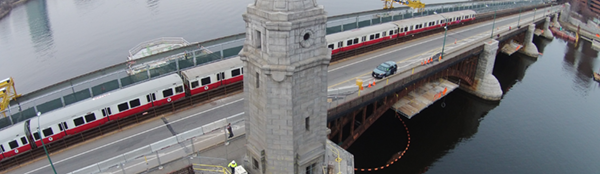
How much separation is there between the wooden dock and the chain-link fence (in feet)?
86.1

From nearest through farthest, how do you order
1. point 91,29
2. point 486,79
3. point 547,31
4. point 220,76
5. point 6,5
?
point 220,76
point 486,79
point 91,29
point 547,31
point 6,5

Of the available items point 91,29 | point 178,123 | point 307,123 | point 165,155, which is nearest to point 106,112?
point 178,123

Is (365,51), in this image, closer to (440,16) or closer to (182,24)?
(440,16)

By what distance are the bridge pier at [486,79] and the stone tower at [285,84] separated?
47.3m

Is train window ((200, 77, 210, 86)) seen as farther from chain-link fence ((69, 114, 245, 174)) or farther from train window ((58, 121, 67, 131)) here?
train window ((58, 121, 67, 131))

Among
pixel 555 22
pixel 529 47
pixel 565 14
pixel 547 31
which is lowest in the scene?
pixel 529 47

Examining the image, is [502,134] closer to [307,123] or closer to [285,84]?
[307,123]

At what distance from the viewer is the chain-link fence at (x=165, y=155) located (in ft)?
93.2

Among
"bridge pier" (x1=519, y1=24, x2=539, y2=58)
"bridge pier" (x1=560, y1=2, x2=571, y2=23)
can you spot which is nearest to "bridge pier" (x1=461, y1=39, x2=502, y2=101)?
"bridge pier" (x1=519, y1=24, x2=539, y2=58)

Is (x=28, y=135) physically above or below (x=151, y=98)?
below

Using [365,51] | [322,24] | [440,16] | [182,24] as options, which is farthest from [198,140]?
[182,24]

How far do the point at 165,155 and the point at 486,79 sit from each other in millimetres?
53872

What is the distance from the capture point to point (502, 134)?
176 feet

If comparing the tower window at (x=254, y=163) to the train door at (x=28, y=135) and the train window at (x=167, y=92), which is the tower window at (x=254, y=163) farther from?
the train door at (x=28, y=135)
